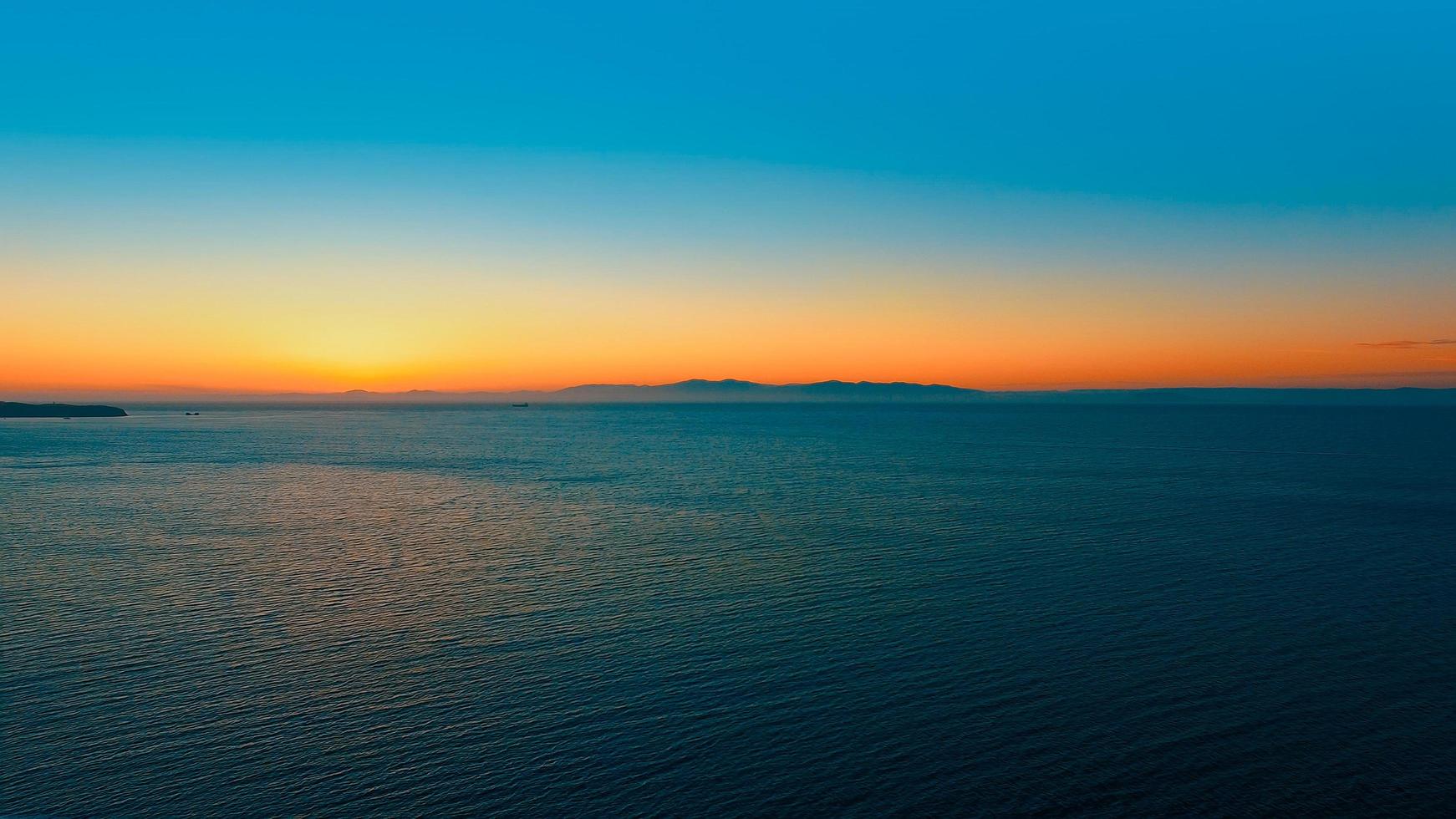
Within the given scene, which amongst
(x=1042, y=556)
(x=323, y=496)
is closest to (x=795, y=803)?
(x=1042, y=556)

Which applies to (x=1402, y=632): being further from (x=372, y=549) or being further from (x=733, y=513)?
(x=372, y=549)

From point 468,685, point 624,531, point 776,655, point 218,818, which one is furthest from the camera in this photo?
point 624,531

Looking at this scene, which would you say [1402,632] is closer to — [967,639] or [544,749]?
[967,639]

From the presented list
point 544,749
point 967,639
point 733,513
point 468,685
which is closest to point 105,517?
Result: point 733,513

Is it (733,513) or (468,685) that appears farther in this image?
(733,513)

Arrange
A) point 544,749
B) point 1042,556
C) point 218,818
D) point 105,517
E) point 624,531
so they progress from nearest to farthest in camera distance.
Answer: point 218,818 → point 544,749 → point 1042,556 → point 624,531 → point 105,517

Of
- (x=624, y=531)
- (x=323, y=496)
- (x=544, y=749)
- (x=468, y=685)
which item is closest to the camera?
(x=544, y=749)

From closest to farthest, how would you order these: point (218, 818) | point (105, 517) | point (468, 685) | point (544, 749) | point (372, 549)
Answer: point (218, 818), point (544, 749), point (468, 685), point (372, 549), point (105, 517)
